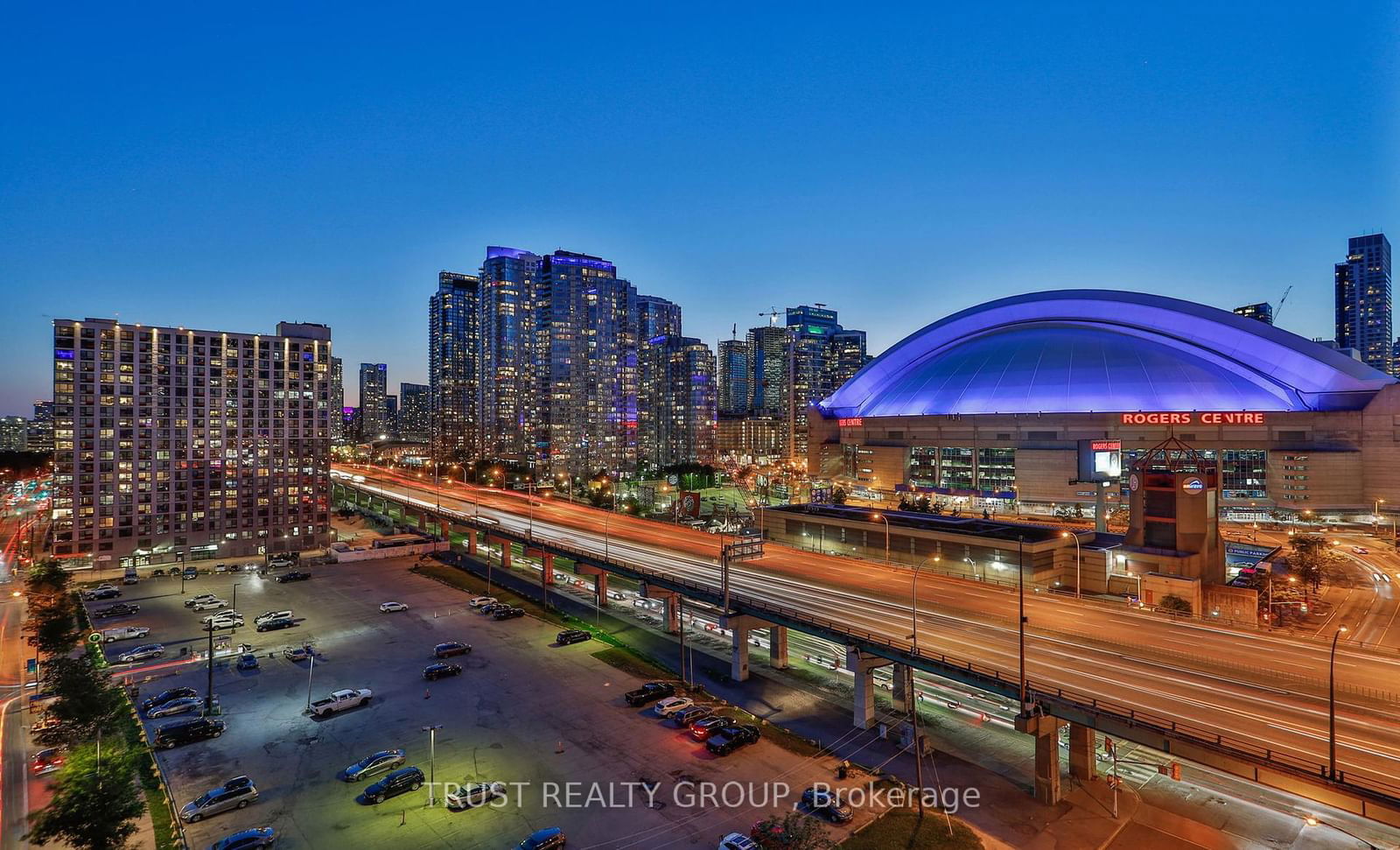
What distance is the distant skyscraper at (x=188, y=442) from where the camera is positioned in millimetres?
87875

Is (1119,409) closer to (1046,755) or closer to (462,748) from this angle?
(1046,755)

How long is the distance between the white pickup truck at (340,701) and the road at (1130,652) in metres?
24.1

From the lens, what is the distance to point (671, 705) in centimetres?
4338

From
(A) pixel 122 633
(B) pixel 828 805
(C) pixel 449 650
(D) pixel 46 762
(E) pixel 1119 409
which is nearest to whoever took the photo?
(B) pixel 828 805

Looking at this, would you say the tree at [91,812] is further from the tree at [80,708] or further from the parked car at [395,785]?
the parked car at [395,785]

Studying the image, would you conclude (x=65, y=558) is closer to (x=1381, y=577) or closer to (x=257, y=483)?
(x=257, y=483)

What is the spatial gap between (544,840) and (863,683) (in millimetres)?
19491

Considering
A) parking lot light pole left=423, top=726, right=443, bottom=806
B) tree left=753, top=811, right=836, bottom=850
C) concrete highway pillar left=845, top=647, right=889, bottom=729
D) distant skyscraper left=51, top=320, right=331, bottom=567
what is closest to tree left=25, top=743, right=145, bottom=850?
parking lot light pole left=423, top=726, right=443, bottom=806

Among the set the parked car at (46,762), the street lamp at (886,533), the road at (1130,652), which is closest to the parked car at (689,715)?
the road at (1130,652)

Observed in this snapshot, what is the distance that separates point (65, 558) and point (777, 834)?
100 m

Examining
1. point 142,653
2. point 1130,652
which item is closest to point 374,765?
point 142,653

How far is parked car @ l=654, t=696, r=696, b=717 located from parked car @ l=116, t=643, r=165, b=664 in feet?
139

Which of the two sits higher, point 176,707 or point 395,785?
point 395,785

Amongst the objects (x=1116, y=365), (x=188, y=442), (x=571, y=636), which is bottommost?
(x=571, y=636)
